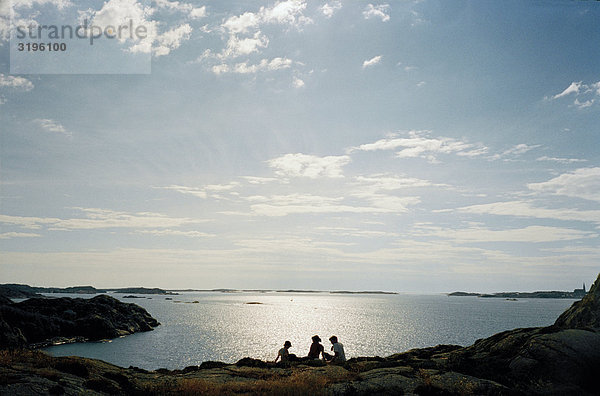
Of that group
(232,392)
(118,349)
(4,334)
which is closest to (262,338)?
(118,349)

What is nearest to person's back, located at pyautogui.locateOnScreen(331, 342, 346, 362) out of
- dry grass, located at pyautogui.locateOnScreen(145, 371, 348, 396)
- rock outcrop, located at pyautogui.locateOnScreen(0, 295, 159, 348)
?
dry grass, located at pyautogui.locateOnScreen(145, 371, 348, 396)

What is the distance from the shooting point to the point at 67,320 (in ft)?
271

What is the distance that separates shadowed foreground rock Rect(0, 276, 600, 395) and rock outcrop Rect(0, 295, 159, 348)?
1926 inches

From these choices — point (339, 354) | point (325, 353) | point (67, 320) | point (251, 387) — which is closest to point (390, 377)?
point (251, 387)

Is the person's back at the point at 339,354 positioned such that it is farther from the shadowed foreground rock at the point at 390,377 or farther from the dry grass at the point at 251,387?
the dry grass at the point at 251,387

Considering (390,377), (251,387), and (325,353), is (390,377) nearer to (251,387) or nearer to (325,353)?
(251,387)

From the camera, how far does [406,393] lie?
15.8 meters

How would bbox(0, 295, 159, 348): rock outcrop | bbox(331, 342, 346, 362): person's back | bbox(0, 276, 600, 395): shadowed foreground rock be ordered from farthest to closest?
bbox(0, 295, 159, 348): rock outcrop, bbox(331, 342, 346, 362): person's back, bbox(0, 276, 600, 395): shadowed foreground rock

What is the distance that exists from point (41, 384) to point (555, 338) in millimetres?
22066

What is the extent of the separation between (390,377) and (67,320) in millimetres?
87123

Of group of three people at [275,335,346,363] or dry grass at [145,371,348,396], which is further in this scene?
group of three people at [275,335,346,363]

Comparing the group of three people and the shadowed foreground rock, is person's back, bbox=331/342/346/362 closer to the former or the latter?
the group of three people

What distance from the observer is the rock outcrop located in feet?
228

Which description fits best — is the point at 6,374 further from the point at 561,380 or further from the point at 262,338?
the point at 262,338
